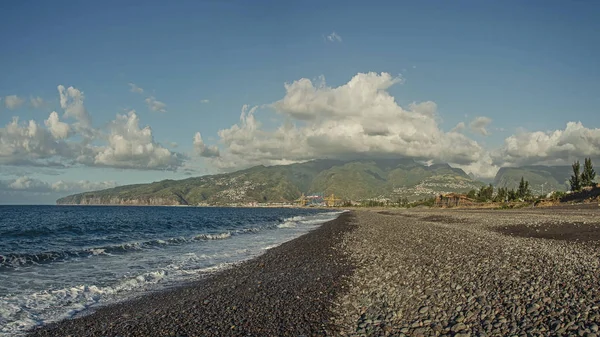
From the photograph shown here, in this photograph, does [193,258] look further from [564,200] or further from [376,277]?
[564,200]

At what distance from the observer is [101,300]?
49.0ft

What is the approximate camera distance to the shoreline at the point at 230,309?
34.7 ft

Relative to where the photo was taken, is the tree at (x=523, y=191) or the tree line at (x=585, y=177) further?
the tree at (x=523, y=191)

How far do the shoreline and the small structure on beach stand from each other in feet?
484

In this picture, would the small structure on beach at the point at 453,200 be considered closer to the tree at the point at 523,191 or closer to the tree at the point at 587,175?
the tree at the point at 523,191

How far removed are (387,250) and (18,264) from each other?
24.3 meters

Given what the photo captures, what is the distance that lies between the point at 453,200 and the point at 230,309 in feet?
535

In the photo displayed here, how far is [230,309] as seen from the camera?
12383mm

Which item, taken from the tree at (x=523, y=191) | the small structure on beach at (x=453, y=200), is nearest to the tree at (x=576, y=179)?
the tree at (x=523, y=191)

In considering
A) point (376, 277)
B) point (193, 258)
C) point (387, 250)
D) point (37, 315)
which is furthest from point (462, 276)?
point (193, 258)

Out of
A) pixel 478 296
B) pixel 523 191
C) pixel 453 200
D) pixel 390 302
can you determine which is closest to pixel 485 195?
pixel 453 200

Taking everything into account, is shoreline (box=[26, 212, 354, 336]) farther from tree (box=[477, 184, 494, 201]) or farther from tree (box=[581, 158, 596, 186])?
tree (box=[477, 184, 494, 201])

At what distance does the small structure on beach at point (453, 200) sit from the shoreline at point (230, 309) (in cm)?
14747

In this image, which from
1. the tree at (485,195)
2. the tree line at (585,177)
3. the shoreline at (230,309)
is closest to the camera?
the shoreline at (230,309)
